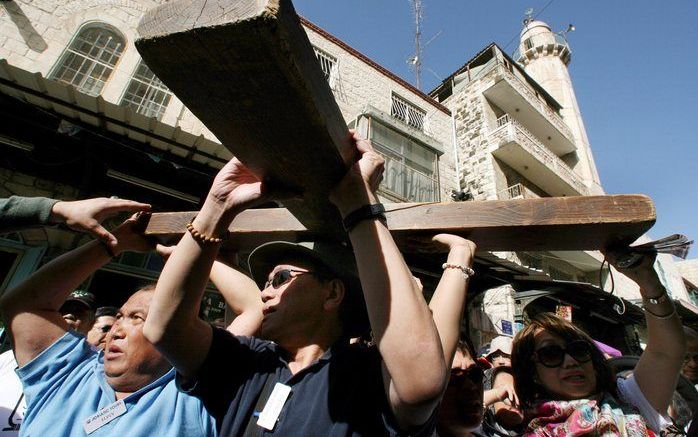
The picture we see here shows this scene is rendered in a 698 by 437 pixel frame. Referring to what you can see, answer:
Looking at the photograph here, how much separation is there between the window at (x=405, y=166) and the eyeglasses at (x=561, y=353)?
22.4 feet

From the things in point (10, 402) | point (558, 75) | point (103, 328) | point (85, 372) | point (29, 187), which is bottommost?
point (10, 402)

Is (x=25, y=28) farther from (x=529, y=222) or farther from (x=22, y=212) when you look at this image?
(x=529, y=222)

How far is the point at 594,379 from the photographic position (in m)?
2.02

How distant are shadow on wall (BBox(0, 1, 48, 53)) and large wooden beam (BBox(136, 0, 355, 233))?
8059 millimetres

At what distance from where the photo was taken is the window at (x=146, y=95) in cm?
680

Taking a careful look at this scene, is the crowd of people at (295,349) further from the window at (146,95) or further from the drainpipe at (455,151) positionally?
the drainpipe at (455,151)

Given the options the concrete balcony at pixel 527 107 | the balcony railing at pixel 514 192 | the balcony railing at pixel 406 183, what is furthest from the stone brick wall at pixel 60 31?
the concrete balcony at pixel 527 107

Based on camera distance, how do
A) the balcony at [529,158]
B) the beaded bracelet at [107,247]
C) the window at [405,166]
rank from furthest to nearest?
the balcony at [529,158], the window at [405,166], the beaded bracelet at [107,247]

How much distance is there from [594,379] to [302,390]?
187 centimetres

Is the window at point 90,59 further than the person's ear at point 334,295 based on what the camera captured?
Yes

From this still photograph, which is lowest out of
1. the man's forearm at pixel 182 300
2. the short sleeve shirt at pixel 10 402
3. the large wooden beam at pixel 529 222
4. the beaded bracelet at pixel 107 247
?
the short sleeve shirt at pixel 10 402

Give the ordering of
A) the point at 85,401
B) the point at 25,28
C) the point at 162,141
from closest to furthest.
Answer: the point at 85,401 → the point at 162,141 → the point at 25,28

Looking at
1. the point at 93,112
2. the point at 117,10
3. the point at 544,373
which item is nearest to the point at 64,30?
the point at 117,10

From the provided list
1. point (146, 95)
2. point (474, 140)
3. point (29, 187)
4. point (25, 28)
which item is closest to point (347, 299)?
point (29, 187)
